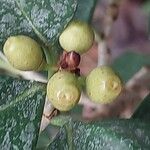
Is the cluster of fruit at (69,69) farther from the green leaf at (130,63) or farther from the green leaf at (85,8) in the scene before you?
the green leaf at (130,63)

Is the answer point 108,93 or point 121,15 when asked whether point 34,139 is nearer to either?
point 108,93

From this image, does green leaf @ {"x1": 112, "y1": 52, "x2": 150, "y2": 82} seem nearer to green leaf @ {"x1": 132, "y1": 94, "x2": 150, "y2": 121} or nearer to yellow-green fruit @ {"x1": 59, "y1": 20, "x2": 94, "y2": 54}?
green leaf @ {"x1": 132, "y1": 94, "x2": 150, "y2": 121}

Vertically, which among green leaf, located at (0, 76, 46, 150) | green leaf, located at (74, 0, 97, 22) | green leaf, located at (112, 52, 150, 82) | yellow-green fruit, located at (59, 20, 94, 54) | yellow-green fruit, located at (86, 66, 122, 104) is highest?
yellow-green fruit, located at (59, 20, 94, 54)

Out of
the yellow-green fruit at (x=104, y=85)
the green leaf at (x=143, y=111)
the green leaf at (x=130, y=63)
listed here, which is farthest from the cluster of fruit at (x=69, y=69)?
the green leaf at (x=130, y=63)

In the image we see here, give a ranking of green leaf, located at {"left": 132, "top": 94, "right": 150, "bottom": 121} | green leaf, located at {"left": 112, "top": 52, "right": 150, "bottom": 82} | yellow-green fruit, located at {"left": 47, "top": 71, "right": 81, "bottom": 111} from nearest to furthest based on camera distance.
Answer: yellow-green fruit, located at {"left": 47, "top": 71, "right": 81, "bottom": 111} < green leaf, located at {"left": 132, "top": 94, "right": 150, "bottom": 121} < green leaf, located at {"left": 112, "top": 52, "right": 150, "bottom": 82}

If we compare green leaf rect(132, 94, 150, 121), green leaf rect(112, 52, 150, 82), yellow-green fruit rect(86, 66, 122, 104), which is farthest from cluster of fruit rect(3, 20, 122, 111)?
green leaf rect(112, 52, 150, 82)

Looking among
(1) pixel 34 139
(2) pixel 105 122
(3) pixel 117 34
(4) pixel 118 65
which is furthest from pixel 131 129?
(3) pixel 117 34
